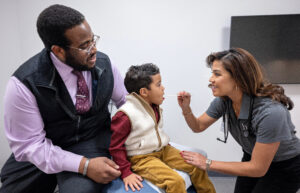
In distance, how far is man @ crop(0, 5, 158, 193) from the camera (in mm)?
933

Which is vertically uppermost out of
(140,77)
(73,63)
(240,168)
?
(73,63)

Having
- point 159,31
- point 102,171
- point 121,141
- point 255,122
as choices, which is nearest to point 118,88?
point 121,141

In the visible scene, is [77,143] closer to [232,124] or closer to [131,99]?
[131,99]

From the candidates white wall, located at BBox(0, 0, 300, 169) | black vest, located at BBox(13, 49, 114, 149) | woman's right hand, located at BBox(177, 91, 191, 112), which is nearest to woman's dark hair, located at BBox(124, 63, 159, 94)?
black vest, located at BBox(13, 49, 114, 149)

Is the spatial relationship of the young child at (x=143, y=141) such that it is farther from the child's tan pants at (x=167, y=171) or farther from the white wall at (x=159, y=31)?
the white wall at (x=159, y=31)

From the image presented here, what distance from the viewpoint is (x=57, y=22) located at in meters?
0.89

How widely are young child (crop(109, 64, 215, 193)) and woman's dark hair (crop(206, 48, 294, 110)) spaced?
39cm

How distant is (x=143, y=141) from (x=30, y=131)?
56cm

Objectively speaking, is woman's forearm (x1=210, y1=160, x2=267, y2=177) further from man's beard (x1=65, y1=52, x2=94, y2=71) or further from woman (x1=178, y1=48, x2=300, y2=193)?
man's beard (x1=65, y1=52, x2=94, y2=71)

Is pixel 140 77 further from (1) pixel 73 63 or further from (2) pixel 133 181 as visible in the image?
(2) pixel 133 181

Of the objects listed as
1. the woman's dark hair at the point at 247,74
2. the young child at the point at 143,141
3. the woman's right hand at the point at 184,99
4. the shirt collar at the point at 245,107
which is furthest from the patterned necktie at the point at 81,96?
the shirt collar at the point at 245,107

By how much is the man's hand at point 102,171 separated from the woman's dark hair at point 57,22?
1.90 ft

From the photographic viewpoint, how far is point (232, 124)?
1.27m

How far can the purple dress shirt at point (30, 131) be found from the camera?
3.08 feet
